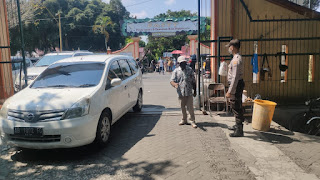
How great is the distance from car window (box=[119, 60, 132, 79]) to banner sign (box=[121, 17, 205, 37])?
74.2ft

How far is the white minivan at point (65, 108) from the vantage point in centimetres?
430

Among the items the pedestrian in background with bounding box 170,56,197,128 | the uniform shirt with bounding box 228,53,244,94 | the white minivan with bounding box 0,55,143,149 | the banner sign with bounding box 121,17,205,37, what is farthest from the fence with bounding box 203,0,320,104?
the banner sign with bounding box 121,17,205,37

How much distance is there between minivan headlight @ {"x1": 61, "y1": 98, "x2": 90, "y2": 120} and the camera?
4.33 meters

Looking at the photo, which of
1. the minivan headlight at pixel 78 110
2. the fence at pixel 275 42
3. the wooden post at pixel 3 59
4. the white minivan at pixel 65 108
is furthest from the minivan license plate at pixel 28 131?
the fence at pixel 275 42

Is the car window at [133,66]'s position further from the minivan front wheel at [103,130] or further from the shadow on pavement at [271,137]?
the shadow on pavement at [271,137]

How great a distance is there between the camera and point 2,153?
4953mm

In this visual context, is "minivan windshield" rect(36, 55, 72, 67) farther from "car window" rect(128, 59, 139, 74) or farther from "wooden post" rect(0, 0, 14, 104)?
"car window" rect(128, 59, 139, 74)

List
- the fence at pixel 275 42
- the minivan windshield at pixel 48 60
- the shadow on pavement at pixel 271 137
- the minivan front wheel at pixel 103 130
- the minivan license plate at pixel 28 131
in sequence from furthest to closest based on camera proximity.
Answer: the minivan windshield at pixel 48 60
the fence at pixel 275 42
the shadow on pavement at pixel 271 137
the minivan front wheel at pixel 103 130
the minivan license plate at pixel 28 131

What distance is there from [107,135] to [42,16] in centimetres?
4215

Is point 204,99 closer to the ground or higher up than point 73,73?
closer to the ground

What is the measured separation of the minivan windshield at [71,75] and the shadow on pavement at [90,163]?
1.25 metres

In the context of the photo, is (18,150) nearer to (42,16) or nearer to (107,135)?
(107,135)

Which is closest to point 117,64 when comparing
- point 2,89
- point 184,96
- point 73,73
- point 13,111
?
point 73,73

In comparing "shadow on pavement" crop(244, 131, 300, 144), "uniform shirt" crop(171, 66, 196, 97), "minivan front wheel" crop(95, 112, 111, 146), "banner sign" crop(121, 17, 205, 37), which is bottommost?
"shadow on pavement" crop(244, 131, 300, 144)
